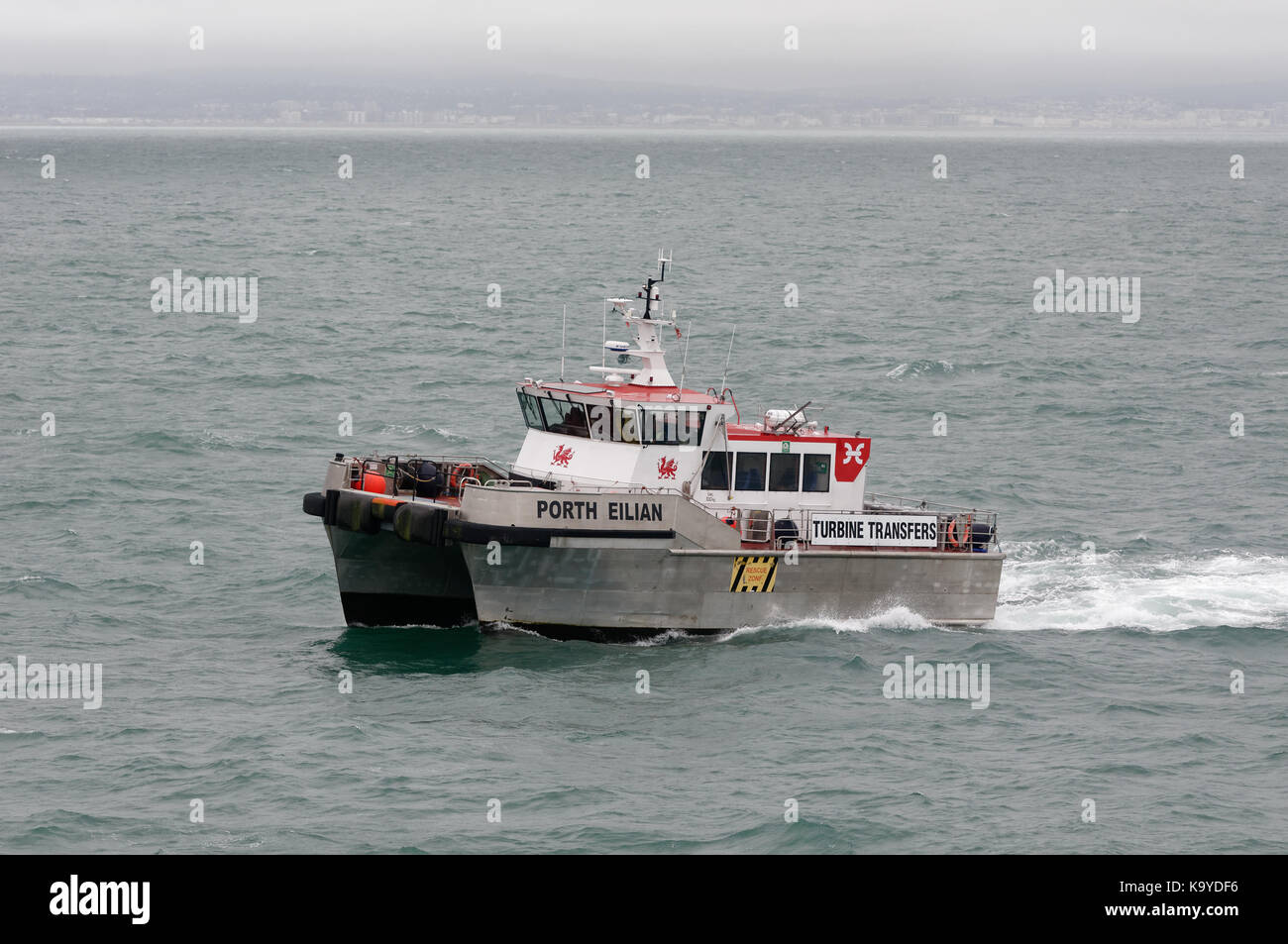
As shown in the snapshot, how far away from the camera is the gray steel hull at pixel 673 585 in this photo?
85.9ft

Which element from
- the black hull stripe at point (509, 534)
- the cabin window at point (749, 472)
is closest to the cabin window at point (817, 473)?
the cabin window at point (749, 472)

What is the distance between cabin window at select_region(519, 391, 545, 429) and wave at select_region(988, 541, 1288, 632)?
27.8 feet

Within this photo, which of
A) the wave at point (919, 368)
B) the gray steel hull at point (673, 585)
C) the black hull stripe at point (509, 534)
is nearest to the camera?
the black hull stripe at point (509, 534)

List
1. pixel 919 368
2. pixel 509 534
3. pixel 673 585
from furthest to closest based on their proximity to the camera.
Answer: pixel 919 368 < pixel 673 585 < pixel 509 534

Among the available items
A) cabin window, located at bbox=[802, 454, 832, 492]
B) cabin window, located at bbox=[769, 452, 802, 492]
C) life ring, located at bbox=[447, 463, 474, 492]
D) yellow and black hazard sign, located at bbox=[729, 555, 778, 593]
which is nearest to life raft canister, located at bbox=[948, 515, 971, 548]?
cabin window, located at bbox=[802, 454, 832, 492]

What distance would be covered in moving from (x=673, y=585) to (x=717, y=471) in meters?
2.35

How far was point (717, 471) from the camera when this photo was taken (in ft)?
91.7

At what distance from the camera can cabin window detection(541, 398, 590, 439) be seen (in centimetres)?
2750

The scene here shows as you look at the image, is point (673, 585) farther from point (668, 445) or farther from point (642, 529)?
point (668, 445)

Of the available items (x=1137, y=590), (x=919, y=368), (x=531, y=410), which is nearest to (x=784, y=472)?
(x=531, y=410)

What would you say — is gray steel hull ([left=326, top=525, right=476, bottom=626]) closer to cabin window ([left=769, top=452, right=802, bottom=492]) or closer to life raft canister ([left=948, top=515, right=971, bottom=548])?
cabin window ([left=769, top=452, right=802, bottom=492])

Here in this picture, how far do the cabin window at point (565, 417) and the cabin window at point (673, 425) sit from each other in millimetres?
1052

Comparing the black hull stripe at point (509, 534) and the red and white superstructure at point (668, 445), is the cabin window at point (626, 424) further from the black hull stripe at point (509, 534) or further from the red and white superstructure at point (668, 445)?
the black hull stripe at point (509, 534)

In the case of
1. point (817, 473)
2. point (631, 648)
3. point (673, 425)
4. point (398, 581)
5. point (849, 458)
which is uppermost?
point (673, 425)
